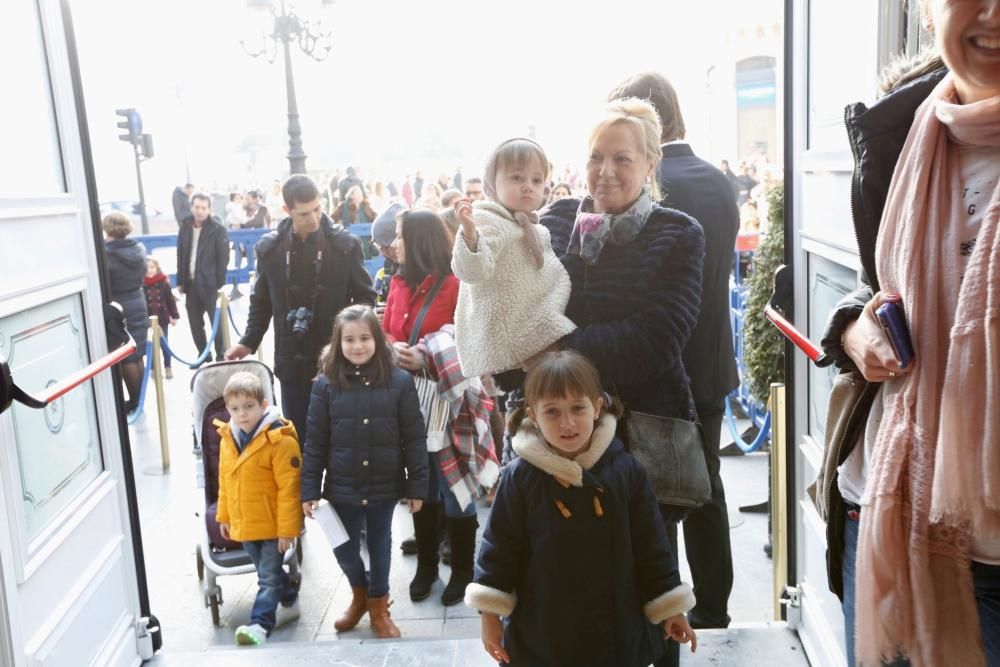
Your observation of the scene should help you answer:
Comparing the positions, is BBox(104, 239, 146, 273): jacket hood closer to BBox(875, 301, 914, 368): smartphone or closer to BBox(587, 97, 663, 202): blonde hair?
BBox(587, 97, 663, 202): blonde hair

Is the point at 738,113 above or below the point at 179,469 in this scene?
above

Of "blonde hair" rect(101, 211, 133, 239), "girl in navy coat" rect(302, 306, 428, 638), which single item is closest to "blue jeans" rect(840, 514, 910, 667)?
"girl in navy coat" rect(302, 306, 428, 638)

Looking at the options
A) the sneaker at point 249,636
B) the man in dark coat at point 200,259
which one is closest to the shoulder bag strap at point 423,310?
the sneaker at point 249,636

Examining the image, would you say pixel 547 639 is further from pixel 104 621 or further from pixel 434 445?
pixel 434 445

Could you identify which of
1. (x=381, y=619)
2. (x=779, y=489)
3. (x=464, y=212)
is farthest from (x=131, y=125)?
(x=464, y=212)

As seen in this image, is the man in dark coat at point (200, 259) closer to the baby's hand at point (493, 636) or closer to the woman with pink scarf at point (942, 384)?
the baby's hand at point (493, 636)

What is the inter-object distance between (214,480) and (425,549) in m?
0.95

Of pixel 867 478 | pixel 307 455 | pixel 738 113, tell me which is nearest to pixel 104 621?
pixel 307 455

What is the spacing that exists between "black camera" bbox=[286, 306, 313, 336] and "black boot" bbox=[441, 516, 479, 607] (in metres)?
1.12

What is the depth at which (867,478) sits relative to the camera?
61.6 inches

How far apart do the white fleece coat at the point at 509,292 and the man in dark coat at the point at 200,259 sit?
707 cm

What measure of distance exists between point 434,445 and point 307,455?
21.8 inches

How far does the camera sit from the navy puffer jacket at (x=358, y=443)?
3688mm

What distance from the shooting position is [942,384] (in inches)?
57.2
